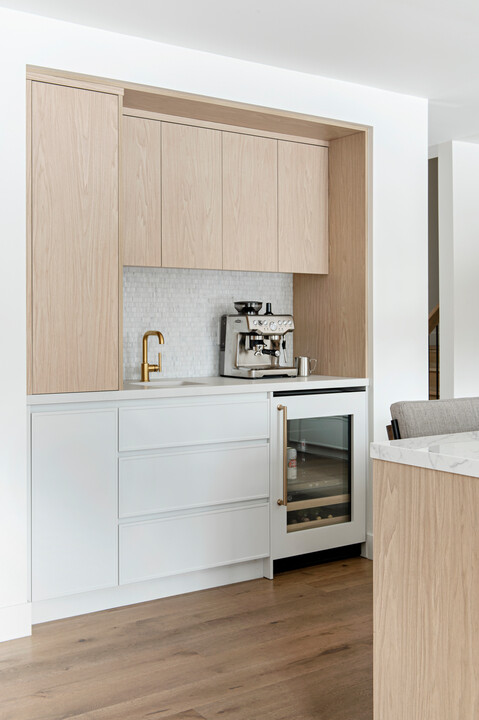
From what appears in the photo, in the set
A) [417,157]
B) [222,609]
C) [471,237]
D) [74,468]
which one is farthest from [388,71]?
[222,609]

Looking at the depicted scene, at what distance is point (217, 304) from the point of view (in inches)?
166

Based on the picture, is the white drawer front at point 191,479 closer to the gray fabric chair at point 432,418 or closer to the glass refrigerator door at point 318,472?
the glass refrigerator door at point 318,472

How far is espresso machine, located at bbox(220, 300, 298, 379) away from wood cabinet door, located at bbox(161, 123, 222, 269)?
36cm

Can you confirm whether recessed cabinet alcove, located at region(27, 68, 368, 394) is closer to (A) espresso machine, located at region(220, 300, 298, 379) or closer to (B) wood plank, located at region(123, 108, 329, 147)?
(B) wood plank, located at region(123, 108, 329, 147)

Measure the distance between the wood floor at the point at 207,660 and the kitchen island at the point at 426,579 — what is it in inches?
21.4

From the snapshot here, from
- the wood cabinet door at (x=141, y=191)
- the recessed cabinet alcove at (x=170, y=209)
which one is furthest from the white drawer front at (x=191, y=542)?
the wood cabinet door at (x=141, y=191)

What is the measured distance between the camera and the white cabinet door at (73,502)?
3.06m

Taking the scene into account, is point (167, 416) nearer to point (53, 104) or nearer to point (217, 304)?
point (217, 304)

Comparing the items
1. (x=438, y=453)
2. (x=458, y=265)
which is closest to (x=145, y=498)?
(x=438, y=453)

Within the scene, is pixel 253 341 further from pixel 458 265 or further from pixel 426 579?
pixel 426 579

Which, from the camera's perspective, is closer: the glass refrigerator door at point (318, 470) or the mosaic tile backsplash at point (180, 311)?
the glass refrigerator door at point (318, 470)

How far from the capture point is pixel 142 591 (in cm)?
339

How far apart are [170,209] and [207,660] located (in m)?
2.06

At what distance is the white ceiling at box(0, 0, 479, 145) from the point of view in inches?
117
